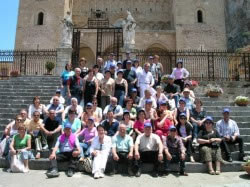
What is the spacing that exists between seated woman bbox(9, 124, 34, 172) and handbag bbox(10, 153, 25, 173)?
7 centimetres

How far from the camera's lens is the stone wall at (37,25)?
97.4ft

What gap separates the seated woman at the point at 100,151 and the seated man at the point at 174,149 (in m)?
1.32

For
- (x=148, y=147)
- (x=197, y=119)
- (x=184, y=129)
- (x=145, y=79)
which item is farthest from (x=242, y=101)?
(x=148, y=147)

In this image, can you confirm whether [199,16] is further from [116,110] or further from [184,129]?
[184,129]

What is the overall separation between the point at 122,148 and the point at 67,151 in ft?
4.08

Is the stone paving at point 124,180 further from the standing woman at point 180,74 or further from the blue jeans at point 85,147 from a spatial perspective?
the standing woman at point 180,74

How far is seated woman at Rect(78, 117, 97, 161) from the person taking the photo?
7.10 metres

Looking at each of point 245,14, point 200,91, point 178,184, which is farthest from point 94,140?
point 245,14

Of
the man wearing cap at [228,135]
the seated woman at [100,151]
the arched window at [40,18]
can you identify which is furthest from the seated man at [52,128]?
the arched window at [40,18]

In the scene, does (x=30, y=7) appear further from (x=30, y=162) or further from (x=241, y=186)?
(x=241, y=186)

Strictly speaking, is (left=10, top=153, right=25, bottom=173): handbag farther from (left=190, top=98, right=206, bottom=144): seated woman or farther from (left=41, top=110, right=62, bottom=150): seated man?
(left=190, top=98, right=206, bottom=144): seated woman

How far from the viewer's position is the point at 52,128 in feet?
25.6

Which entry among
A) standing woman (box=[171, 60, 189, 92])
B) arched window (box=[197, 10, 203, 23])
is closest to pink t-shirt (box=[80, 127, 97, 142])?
standing woman (box=[171, 60, 189, 92])

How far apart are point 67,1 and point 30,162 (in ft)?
90.6
